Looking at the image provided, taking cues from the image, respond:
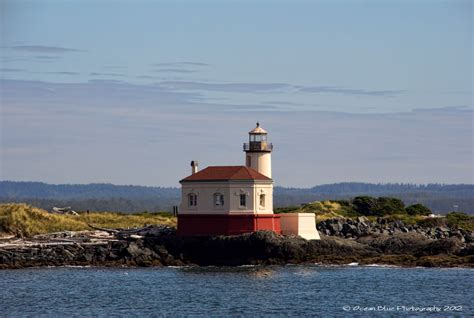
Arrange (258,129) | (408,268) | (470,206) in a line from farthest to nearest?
(470,206), (258,129), (408,268)

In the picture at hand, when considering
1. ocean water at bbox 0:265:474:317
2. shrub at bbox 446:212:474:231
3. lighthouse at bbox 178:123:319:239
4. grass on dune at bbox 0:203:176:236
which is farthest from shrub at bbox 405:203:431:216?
ocean water at bbox 0:265:474:317

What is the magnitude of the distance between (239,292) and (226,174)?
11813 mm

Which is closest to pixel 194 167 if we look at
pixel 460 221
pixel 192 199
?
pixel 192 199

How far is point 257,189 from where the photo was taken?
5722cm

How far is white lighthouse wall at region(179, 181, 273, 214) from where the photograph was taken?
5703 centimetres

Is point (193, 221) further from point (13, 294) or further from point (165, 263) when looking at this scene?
point (13, 294)

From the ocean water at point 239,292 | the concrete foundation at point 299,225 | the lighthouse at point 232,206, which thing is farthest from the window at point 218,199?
the ocean water at point 239,292

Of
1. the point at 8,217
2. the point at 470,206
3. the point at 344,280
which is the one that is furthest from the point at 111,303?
the point at 470,206

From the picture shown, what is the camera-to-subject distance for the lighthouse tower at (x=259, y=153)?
59.9 m

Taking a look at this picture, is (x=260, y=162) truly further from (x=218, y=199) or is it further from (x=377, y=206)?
(x=377, y=206)

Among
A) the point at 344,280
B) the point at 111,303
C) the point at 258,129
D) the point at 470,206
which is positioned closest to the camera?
the point at 111,303

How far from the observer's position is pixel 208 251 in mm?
56438

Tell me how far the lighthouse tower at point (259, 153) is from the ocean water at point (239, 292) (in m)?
6.44

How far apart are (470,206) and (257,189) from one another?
126975mm
